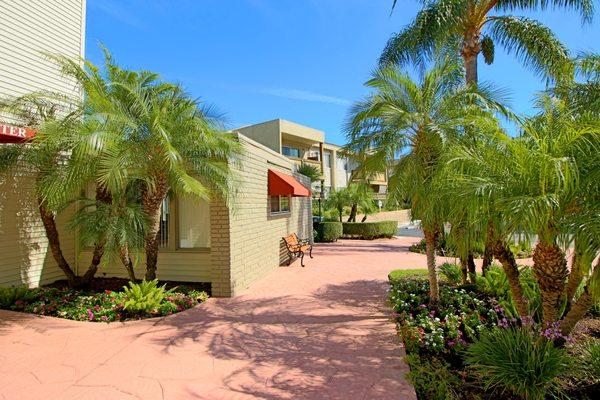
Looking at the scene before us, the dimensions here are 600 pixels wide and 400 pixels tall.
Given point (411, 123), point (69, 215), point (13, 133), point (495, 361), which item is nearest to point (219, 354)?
point (495, 361)

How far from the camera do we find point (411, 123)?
22.8 ft

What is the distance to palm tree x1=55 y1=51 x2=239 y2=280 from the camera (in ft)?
22.4

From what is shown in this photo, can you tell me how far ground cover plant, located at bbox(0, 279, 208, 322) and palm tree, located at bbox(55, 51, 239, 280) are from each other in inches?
34.2

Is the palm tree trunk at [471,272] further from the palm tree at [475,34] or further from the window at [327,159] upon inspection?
the window at [327,159]

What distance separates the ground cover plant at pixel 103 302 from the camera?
277 inches

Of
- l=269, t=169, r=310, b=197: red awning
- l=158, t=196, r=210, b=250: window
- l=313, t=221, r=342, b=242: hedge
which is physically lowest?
l=313, t=221, r=342, b=242: hedge

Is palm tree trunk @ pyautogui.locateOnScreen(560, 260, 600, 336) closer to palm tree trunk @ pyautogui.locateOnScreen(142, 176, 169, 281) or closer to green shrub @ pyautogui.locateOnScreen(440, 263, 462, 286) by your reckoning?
green shrub @ pyautogui.locateOnScreen(440, 263, 462, 286)

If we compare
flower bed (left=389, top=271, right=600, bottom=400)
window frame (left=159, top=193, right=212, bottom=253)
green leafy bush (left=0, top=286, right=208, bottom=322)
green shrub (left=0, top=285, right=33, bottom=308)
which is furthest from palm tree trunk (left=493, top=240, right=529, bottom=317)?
green shrub (left=0, top=285, right=33, bottom=308)

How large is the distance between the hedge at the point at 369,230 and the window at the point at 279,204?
12488 mm

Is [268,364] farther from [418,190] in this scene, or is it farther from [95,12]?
[95,12]

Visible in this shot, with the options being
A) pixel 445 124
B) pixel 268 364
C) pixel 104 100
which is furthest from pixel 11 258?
pixel 445 124

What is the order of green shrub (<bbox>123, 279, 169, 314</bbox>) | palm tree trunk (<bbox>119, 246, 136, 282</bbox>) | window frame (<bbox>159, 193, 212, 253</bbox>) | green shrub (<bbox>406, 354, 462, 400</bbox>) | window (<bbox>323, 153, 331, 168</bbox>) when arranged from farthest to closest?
window (<bbox>323, 153, 331, 168</bbox>) → window frame (<bbox>159, 193, 212, 253</bbox>) → palm tree trunk (<bbox>119, 246, 136, 282</bbox>) → green shrub (<bbox>123, 279, 169, 314</bbox>) → green shrub (<bbox>406, 354, 462, 400</bbox>)

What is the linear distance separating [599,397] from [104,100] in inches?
349

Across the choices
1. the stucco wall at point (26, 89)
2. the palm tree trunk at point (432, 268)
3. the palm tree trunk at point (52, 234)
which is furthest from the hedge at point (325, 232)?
the palm tree trunk at point (432, 268)
